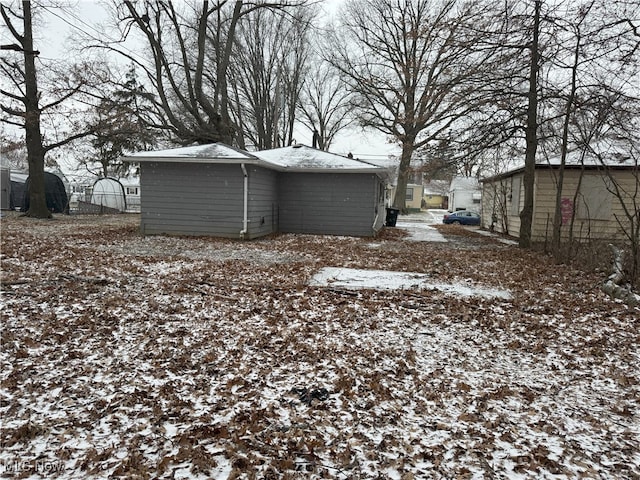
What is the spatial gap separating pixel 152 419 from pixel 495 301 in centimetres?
475

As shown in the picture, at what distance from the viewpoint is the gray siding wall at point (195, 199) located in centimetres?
1251

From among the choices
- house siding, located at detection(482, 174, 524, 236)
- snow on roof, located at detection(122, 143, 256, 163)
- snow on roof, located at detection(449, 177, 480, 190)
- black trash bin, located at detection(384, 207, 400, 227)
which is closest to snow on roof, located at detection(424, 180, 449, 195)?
snow on roof, located at detection(449, 177, 480, 190)

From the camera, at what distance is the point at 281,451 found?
2412mm

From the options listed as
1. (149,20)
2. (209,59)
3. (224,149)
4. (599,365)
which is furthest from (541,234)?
(209,59)

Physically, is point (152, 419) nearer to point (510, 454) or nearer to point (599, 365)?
point (510, 454)

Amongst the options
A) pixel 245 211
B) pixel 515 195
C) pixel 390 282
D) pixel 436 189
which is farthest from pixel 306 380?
pixel 436 189

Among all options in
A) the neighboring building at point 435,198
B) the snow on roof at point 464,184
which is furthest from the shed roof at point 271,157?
the neighboring building at point 435,198

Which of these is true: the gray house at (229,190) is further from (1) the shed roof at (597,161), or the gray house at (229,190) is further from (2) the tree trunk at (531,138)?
(1) the shed roof at (597,161)

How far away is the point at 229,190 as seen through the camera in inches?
492

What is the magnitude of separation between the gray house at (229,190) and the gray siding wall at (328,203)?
0.11ft

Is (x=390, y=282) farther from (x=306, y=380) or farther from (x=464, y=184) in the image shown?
(x=464, y=184)

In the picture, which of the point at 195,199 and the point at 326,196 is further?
the point at 326,196

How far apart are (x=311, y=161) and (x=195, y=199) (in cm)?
449

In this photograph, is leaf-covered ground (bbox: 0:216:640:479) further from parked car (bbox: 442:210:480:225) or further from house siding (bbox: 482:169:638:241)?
parked car (bbox: 442:210:480:225)
